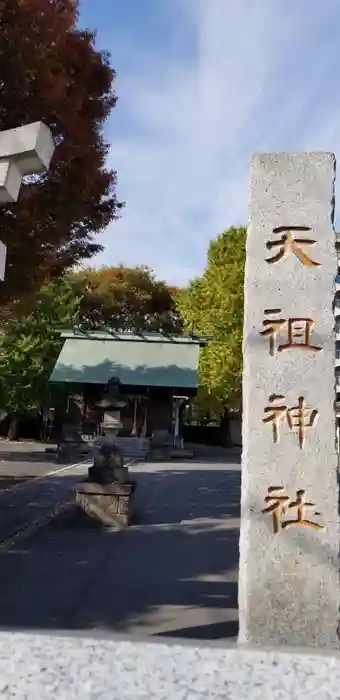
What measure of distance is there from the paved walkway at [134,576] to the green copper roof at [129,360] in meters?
13.4

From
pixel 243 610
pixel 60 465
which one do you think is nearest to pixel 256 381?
pixel 243 610

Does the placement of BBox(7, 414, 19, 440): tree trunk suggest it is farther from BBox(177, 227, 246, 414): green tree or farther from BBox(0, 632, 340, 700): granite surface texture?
BBox(0, 632, 340, 700): granite surface texture

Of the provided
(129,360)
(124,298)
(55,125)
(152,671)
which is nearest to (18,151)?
(152,671)

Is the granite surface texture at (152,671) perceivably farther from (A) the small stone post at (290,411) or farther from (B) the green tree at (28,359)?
(B) the green tree at (28,359)

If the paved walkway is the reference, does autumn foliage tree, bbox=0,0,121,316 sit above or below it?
above

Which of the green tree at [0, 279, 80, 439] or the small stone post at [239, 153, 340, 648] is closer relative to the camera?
the small stone post at [239, 153, 340, 648]

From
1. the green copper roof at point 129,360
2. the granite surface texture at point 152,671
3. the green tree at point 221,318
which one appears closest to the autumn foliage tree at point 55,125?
the granite surface texture at point 152,671

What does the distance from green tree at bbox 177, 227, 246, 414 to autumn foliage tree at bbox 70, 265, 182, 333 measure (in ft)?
14.9

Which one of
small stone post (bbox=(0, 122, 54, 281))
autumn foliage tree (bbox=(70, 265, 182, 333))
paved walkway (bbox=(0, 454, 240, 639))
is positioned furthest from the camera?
autumn foliage tree (bbox=(70, 265, 182, 333))

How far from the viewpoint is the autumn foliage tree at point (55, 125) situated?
27.6 feet

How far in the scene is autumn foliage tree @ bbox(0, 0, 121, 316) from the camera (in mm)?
8422

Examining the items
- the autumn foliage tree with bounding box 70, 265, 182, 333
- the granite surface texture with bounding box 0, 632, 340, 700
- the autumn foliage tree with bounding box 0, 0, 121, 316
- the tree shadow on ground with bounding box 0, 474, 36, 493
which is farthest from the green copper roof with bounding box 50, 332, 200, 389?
the granite surface texture with bounding box 0, 632, 340, 700

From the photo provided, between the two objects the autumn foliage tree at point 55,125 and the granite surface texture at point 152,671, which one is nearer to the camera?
the granite surface texture at point 152,671

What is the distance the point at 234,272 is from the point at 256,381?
970 inches
